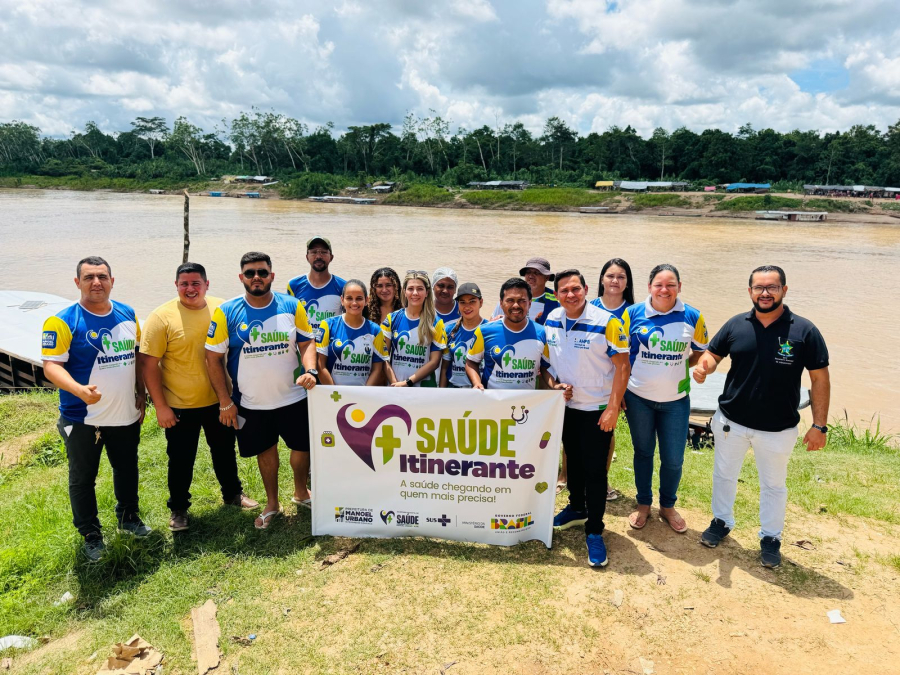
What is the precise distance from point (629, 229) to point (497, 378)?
4266 centimetres

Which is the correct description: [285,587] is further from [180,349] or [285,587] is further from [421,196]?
[421,196]

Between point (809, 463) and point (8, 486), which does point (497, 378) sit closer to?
point (809, 463)

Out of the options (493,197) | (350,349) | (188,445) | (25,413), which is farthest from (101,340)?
(493,197)

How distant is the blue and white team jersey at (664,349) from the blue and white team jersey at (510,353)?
652 millimetres

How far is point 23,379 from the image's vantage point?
31.1ft

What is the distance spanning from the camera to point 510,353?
12.7 feet

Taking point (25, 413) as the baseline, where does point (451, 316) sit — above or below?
above

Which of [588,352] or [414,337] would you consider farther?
[414,337]

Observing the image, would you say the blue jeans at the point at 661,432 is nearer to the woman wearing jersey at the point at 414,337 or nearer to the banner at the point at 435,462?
the banner at the point at 435,462

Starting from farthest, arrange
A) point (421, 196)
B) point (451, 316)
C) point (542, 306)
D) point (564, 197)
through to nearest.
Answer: point (421, 196) < point (564, 197) < point (542, 306) < point (451, 316)

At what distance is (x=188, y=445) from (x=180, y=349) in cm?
78

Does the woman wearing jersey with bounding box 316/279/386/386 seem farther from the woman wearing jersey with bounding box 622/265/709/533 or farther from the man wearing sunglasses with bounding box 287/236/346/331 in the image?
the woman wearing jersey with bounding box 622/265/709/533

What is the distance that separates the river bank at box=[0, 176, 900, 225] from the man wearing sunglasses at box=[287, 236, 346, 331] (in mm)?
55202

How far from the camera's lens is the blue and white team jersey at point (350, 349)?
4.31 metres
